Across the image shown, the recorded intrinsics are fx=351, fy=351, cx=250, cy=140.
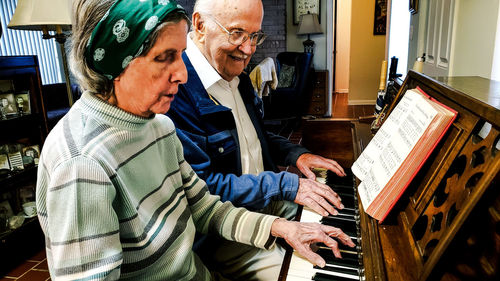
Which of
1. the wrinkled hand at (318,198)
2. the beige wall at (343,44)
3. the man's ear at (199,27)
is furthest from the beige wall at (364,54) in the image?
the wrinkled hand at (318,198)

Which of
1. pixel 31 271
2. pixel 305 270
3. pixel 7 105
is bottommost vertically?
pixel 31 271

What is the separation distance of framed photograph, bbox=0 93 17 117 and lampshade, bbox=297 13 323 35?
4.54 meters

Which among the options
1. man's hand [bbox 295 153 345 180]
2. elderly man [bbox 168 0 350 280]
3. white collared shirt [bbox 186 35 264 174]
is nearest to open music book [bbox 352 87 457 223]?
elderly man [bbox 168 0 350 280]

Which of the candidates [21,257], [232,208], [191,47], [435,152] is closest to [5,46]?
[21,257]

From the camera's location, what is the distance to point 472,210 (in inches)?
20.9

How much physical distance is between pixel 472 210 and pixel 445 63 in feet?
6.40

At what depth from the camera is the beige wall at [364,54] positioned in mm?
6969

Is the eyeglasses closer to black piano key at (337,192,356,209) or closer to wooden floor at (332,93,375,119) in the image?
black piano key at (337,192,356,209)

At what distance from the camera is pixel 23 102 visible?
260cm

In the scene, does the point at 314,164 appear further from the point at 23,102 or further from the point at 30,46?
the point at 30,46

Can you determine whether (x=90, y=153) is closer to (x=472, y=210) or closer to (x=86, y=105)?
(x=86, y=105)

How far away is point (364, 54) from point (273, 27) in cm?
210

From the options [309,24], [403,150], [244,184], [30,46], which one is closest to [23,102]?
[244,184]

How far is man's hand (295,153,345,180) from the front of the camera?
4.79ft
